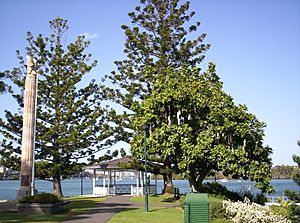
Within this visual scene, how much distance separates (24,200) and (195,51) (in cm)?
1945

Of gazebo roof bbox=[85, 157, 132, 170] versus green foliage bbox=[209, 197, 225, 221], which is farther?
gazebo roof bbox=[85, 157, 132, 170]

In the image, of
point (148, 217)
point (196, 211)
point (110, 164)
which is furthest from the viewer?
point (110, 164)

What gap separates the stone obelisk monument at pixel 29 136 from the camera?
73.0 ft

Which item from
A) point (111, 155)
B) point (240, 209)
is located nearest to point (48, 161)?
point (111, 155)

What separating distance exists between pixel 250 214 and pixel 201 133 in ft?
25.0

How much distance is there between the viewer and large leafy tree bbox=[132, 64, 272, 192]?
21.6 m

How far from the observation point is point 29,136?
75.5 feet

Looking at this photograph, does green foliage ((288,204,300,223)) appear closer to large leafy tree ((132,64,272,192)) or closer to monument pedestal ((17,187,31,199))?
large leafy tree ((132,64,272,192))

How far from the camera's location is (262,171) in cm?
2184

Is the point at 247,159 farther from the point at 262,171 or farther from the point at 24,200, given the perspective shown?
the point at 24,200

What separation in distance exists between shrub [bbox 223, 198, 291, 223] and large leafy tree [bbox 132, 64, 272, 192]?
5.49m

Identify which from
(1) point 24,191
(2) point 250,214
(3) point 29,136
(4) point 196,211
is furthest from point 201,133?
(1) point 24,191

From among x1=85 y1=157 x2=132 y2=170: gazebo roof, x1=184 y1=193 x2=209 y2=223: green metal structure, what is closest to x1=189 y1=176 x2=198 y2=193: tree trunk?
x1=184 y1=193 x2=209 y2=223: green metal structure

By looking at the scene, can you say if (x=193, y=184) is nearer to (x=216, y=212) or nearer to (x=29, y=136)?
(x=216, y=212)
